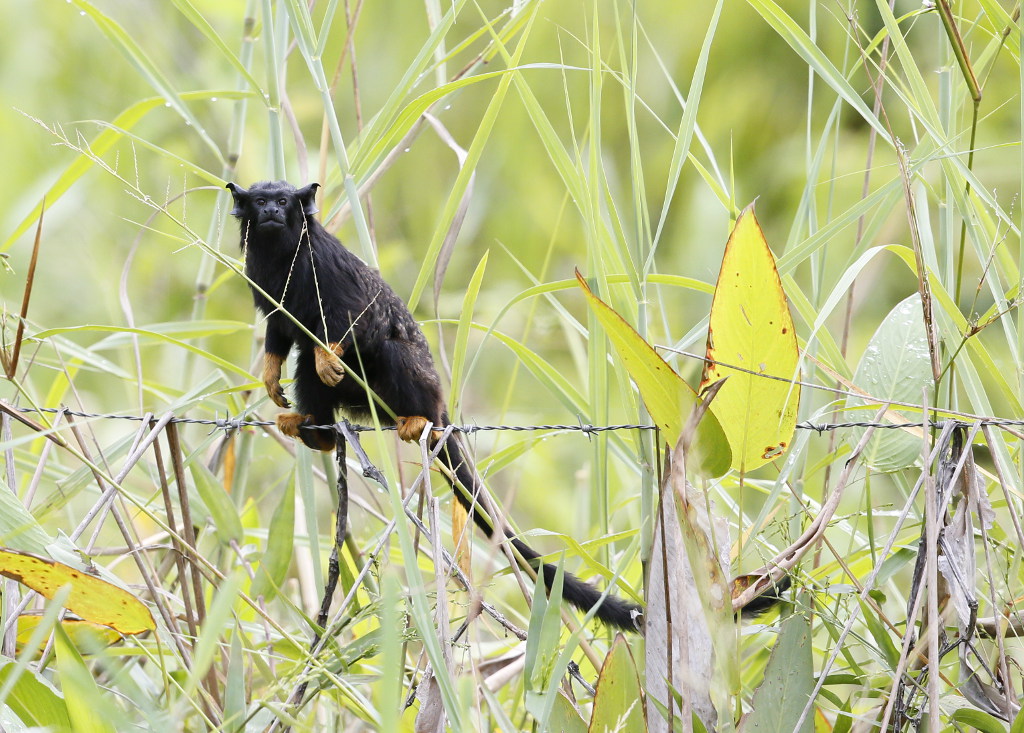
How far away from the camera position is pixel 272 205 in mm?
2348

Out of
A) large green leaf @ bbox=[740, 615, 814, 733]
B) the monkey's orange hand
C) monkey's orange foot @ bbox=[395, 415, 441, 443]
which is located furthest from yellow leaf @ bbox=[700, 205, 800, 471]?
the monkey's orange hand

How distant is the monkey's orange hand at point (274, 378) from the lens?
90.1 inches

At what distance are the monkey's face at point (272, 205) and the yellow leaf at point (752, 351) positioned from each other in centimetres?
121

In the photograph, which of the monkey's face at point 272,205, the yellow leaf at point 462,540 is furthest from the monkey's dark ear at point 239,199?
the yellow leaf at point 462,540

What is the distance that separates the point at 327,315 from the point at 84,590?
3.15ft

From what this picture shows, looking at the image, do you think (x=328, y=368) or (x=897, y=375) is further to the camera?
(x=328, y=368)

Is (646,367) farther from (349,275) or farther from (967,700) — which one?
(349,275)

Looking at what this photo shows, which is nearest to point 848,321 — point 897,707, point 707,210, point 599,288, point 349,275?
point 599,288

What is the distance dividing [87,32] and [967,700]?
246 inches

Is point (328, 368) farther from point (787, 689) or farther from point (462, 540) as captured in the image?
point (787, 689)

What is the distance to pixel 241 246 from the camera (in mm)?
2443

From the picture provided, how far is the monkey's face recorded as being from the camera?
234 centimetres

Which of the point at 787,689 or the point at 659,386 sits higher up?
the point at 659,386

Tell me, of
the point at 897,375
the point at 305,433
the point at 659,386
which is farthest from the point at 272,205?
the point at 897,375
